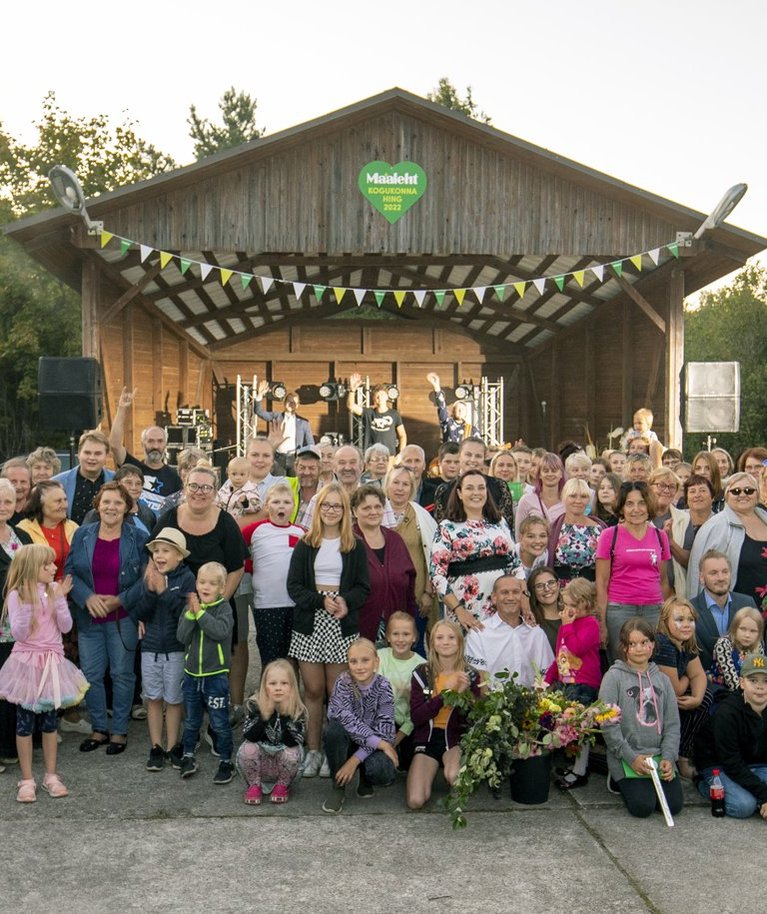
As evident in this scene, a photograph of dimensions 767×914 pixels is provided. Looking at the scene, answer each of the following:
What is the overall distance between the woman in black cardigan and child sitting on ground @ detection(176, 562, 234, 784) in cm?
42

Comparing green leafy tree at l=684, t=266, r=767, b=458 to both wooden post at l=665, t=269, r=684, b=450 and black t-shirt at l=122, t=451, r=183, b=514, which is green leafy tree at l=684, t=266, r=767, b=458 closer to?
wooden post at l=665, t=269, r=684, b=450

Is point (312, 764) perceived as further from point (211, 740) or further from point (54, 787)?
point (54, 787)

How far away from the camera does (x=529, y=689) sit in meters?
5.39

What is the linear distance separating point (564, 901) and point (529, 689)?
1.43 metres

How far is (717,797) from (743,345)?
37090mm

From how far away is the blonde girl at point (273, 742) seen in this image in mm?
5191

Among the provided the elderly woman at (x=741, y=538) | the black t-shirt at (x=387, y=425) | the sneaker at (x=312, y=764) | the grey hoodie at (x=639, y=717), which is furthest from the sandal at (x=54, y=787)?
the black t-shirt at (x=387, y=425)

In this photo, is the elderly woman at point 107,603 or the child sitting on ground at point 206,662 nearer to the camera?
the child sitting on ground at point 206,662

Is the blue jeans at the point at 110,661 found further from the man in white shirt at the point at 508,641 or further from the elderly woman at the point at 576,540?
the elderly woman at the point at 576,540

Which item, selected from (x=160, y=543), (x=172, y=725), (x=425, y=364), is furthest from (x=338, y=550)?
(x=425, y=364)

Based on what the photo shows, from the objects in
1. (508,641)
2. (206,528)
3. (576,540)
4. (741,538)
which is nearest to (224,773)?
(206,528)

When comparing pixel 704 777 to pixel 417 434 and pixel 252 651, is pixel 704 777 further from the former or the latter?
pixel 417 434

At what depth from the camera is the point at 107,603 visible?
5.97 meters

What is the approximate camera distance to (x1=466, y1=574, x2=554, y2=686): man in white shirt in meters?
5.62
